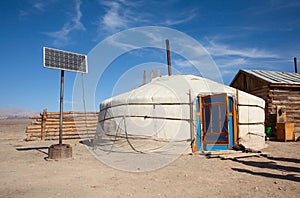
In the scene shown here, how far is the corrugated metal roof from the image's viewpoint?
10.3m

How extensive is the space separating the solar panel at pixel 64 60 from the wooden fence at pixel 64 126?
5572 mm

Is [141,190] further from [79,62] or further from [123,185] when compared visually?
[79,62]

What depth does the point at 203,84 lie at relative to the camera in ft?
23.3

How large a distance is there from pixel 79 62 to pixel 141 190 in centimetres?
415

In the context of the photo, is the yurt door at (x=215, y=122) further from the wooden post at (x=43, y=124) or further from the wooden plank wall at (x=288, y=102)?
the wooden post at (x=43, y=124)

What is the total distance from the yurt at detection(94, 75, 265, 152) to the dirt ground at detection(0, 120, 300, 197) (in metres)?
1.29

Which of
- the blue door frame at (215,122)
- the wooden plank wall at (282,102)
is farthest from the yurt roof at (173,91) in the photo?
the wooden plank wall at (282,102)

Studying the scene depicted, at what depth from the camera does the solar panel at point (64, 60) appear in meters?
5.68

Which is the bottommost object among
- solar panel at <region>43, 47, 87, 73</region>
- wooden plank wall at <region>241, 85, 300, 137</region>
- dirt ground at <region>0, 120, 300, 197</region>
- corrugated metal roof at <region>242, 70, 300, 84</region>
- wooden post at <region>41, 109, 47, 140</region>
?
dirt ground at <region>0, 120, 300, 197</region>

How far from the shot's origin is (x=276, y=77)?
1107 centimetres

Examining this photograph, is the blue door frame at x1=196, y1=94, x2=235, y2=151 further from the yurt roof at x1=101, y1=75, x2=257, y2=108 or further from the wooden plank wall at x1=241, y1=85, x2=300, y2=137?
the wooden plank wall at x1=241, y1=85, x2=300, y2=137

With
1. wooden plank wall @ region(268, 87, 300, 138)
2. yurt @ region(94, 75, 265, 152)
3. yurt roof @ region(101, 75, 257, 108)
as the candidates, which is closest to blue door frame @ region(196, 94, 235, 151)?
yurt @ region(94, 75, 265, 152)

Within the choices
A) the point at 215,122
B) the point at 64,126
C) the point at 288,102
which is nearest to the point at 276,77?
the point at 288,102

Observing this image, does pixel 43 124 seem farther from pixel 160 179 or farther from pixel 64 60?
pixel 160 179
